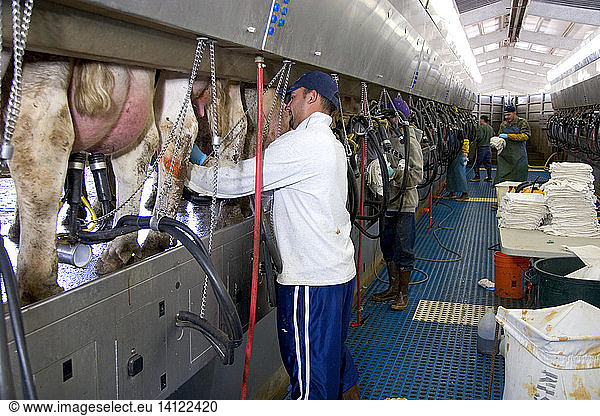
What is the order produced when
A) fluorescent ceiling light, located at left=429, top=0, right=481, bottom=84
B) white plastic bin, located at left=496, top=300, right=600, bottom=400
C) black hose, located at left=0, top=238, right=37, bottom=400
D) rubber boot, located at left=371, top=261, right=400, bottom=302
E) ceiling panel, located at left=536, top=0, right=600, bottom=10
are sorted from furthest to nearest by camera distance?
ceiling panel, located at left=536, top=0, right=600, bottom=10, fluorescent ceiling light, located at left=429, top=0, right=481, bottom=84, rubber boot, located at left=371, top=261, right=400, bottom=302, white plastic bin, located at left=496, top=300, right=600, bottom=400, black hose, located at left=0, top=238, right=37, bottom=400

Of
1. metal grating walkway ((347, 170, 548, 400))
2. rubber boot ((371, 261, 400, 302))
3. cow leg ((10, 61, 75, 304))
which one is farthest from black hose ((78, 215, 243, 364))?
rubber boot ((371, 261, 400, 302))

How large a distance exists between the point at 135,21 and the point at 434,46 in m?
6.38

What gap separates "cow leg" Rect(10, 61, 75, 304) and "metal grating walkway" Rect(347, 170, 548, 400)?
210 centimetres

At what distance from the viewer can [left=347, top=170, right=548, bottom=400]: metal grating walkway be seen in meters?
3.50

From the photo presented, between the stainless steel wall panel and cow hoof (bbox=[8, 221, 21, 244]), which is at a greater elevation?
the stainless steel wall panel

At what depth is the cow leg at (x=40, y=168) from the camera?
1.79 m

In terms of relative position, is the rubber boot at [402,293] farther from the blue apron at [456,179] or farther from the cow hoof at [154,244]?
the blue apron at [456,179]

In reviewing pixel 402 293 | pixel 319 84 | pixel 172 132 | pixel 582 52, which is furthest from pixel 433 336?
pixel 582 52

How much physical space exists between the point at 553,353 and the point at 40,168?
2008 mm

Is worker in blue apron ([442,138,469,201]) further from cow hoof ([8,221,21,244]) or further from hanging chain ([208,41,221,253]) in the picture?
cow hoof ([8,221,21,244])

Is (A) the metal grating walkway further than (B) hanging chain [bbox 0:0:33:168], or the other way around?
(A) the metal grating walkway

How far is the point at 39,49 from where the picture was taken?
1616 mm

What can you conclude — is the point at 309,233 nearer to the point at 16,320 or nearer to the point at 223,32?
the point at 223,32
